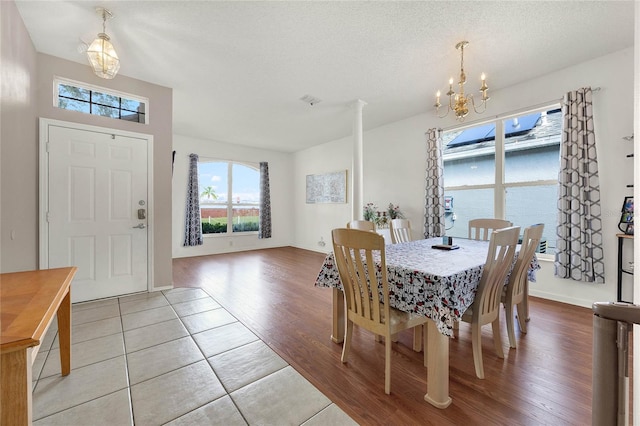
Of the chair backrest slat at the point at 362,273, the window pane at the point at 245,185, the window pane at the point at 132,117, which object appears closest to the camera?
the chair backrest slat at the point at 362,273

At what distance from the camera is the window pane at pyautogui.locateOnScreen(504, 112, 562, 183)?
3191mm

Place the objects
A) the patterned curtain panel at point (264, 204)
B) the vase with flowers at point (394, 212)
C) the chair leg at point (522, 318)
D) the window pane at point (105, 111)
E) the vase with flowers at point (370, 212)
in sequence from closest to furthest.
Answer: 1. the chair leg at point (522, 318)
2. the window pane at point (105, 111)
3. the vase with flowers at point (394, 212)
4. the vase with flowers at point (370, 212)
5. the patterned curtain panel at point (264, 204)

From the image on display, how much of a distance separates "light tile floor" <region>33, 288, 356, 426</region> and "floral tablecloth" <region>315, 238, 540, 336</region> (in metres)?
0.71

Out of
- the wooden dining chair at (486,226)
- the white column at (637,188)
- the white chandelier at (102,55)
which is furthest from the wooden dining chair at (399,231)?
the white chandelier at (102,55)

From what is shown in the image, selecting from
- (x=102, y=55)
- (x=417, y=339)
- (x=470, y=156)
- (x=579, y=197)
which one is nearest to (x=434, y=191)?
(x=470, y=156)

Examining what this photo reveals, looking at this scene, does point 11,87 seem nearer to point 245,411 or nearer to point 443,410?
point 245,411

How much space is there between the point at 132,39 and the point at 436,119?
402 centimetres

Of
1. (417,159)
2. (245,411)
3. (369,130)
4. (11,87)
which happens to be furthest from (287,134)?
(245,411)

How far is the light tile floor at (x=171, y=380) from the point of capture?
1399 millimetres

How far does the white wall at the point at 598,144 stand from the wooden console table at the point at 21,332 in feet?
14.2

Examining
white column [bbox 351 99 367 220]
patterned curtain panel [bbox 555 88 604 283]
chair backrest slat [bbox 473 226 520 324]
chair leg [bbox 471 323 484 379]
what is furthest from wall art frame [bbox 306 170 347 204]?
chair leg [bbox 471 323 484 379]

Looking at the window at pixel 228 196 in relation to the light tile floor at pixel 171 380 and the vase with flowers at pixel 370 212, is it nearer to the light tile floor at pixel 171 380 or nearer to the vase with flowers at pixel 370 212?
the vase with flowers at pixel 370 212

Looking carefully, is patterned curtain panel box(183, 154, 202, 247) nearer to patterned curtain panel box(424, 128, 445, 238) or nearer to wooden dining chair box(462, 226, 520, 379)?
patterned curtain panel box(424, 128, 445, 238)

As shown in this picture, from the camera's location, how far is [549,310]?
281 cm
